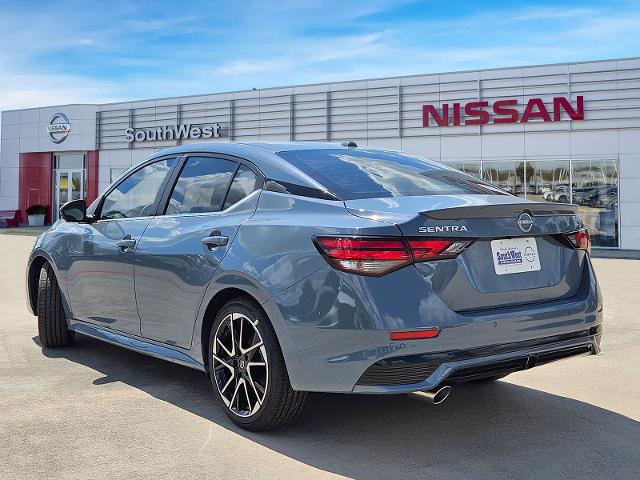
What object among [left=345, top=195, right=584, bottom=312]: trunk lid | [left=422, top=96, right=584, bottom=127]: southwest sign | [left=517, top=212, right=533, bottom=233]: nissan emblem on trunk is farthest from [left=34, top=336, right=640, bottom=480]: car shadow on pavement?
[left=422, top=96, right=584, bottom=127]: southwest sign

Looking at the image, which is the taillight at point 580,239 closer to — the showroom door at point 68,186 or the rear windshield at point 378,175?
the rear windshield at point 378,175

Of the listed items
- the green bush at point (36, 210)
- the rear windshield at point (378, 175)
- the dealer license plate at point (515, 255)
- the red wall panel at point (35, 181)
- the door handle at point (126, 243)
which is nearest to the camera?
the dealer license plate at point (515, 255)

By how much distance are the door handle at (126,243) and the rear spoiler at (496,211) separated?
2131mm

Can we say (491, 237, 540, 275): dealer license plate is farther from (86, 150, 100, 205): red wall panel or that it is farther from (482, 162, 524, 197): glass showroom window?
(86, 150, 100, 205): red wall panel

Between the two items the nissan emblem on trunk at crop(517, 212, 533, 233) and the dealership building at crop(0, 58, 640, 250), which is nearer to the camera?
the nissan emblem on trunk at crop(517, 212, 533, 233)

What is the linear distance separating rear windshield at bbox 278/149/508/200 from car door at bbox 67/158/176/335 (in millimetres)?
1159

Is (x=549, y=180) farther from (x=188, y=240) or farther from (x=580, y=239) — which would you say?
(x=188, y=240)

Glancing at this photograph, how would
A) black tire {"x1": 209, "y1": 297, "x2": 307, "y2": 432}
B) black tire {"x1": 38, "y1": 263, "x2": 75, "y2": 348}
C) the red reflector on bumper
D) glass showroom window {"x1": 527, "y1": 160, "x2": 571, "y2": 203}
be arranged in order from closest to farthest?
the red reflector on bumper
black tire {"x1": 209, "y1": 297, "x2": 307, "y2": 432}
black tire {"x1": 38, "y1": 263, "x2": 75, "y2": 348}
glass showroom window {"x1": 527, "y1": 160, "x2": 571, "y2": 203}

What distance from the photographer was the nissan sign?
27672 mm

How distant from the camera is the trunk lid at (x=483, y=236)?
10.2 feet

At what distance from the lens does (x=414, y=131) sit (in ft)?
74.9

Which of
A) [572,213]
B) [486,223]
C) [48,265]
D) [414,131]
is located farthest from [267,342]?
[414,131]

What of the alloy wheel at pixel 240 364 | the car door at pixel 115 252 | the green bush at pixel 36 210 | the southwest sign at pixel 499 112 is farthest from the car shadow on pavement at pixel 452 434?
the green bush at pixel 36 210

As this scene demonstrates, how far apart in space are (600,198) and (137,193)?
17.7 metres
